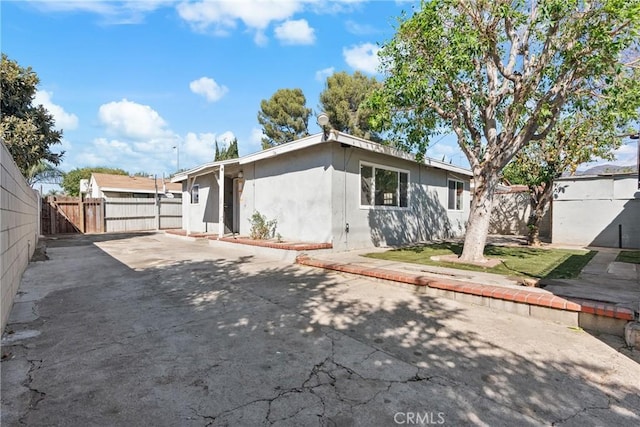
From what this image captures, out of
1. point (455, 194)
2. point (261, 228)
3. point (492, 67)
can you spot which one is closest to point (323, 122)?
point (492, 67)

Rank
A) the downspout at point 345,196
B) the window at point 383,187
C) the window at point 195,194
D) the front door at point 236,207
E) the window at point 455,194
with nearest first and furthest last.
Result: the downspout at point 345,196 < the window at point 383,187 < the front door at point 236,207 < the window at point 455,194 < the window at point 195,194

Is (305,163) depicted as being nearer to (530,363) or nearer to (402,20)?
(402,20)

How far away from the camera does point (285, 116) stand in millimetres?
25453

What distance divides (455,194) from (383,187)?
18.7 ft

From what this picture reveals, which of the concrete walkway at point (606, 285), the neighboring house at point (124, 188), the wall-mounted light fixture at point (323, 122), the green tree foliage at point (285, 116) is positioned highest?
the green tree foliage at point (285, 116)

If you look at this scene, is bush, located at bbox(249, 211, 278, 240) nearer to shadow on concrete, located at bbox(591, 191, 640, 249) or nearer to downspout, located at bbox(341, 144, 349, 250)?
downspout, located at bbox(341, 144, 349, 250)

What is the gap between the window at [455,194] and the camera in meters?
13.9

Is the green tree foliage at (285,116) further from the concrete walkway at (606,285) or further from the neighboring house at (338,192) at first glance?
the concrete walkway at (606,285)

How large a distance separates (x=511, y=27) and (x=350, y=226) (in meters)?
5.57

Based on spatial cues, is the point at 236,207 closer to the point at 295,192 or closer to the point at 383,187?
the point at 295,192

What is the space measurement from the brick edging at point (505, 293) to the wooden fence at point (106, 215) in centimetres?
1686

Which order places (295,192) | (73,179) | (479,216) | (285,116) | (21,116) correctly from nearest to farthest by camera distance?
(479,216) → (295,192) → (21,116) → (285,116) → (73,179)

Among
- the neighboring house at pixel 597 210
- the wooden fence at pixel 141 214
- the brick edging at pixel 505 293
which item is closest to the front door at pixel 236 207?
the brick edging at pixel 505 293

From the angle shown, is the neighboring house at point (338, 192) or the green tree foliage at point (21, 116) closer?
the neighboring house at point (338, 192)
